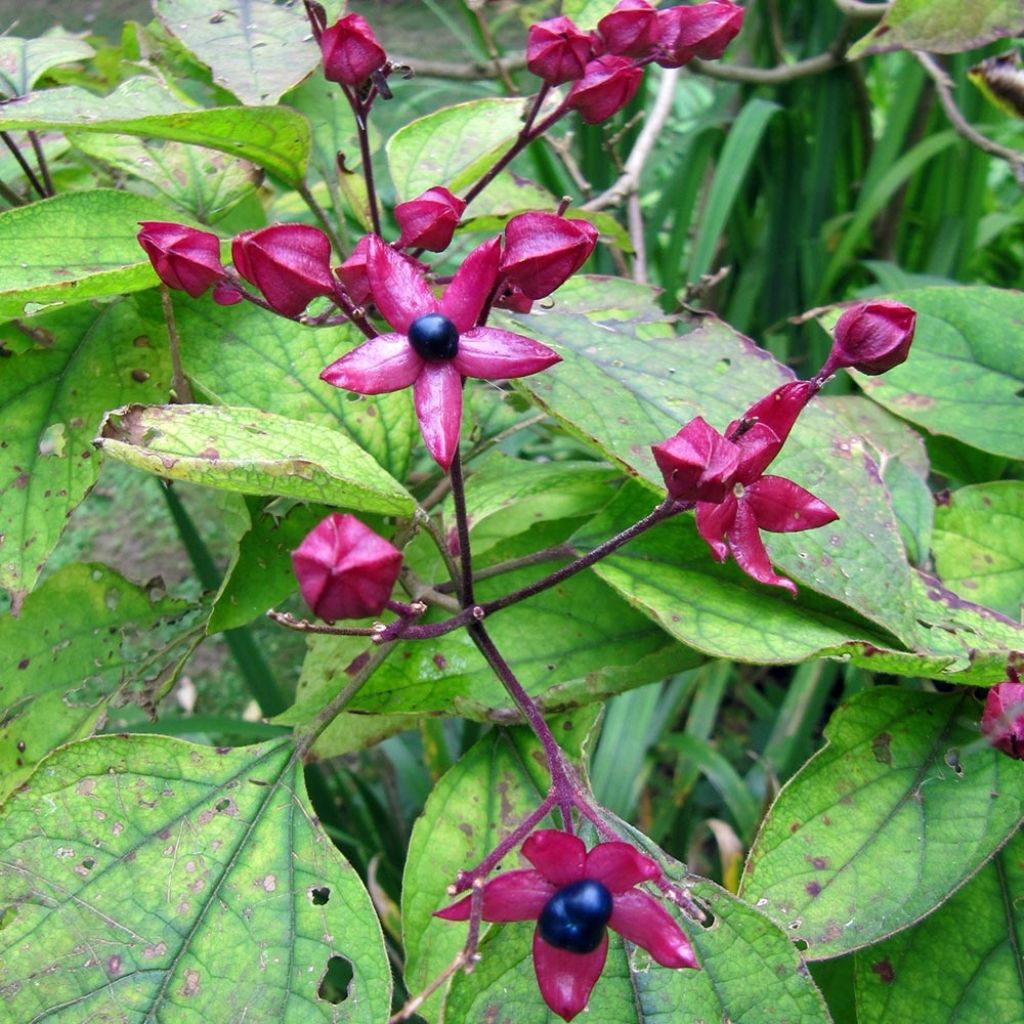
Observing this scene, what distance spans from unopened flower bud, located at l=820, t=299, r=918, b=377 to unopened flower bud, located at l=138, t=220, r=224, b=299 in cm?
35

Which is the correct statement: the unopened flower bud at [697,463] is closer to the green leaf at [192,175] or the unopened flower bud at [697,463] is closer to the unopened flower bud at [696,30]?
the unopened flower bud at [696,30]

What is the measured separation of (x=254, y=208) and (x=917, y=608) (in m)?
0.71

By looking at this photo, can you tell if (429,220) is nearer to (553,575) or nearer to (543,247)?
(543,247)

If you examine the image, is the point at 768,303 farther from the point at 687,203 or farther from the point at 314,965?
the point at 314,965

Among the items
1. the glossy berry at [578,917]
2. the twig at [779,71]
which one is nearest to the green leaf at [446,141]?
the glossy berry at [578,917]

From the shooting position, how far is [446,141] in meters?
0.84

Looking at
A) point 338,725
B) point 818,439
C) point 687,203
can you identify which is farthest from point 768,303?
point 338,725

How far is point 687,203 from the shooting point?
1.46 meters

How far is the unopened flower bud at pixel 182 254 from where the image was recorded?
56 centimetres

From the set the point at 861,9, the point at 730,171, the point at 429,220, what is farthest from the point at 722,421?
the point at 730,171

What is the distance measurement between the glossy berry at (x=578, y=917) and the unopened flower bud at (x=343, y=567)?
168mm

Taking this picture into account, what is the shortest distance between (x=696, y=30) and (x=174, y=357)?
0.43m

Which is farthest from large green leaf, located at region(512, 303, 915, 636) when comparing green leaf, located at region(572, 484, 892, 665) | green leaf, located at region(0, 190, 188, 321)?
green leaf, located at region(0, 190, 188, 321)

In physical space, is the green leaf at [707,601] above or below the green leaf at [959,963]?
above
